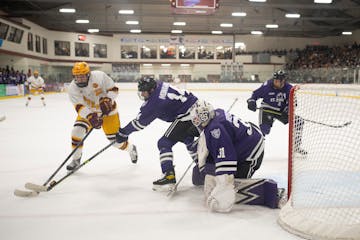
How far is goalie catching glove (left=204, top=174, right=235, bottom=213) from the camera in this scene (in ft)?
7.50

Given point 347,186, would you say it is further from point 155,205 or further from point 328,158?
point 155,205

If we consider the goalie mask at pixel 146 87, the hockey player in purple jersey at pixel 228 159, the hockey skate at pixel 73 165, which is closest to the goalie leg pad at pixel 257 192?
the hockey player in purple jersey at pixel 228 159

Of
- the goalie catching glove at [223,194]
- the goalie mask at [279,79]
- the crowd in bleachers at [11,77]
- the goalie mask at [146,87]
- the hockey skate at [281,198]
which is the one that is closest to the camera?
the goalie catching glove at [223,194]

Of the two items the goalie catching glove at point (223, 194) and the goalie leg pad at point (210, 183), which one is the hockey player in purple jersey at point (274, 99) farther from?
the goalie catching glove at point (223, 194)

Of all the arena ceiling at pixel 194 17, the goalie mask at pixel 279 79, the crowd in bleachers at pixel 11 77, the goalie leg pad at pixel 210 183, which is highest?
the arena ceiling at pixel 194 17

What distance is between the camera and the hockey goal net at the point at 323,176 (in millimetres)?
2020

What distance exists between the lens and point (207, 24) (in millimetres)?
22188

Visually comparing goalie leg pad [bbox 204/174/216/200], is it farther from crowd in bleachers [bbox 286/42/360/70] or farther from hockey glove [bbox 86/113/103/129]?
crowd in bleachers [bbox 286/42/360/70]

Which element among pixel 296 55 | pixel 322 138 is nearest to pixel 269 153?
pixel 322 138

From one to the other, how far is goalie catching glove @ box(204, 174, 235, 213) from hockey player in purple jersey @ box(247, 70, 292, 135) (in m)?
2.10

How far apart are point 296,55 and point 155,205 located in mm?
23216

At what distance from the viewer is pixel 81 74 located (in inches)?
127

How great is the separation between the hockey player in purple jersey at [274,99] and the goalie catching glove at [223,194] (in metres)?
2.10

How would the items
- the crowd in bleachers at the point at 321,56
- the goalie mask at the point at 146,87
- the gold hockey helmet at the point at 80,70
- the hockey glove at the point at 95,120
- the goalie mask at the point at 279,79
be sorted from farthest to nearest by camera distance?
1. the crowd in bleachers at the point at 321,56
2. the goalie mask at the point at 279,79
3. the hockey glove at the point at 95,120
4. the gold hockey helmet at the point at 80,70
5. the goalie mask at the point at 146,87
